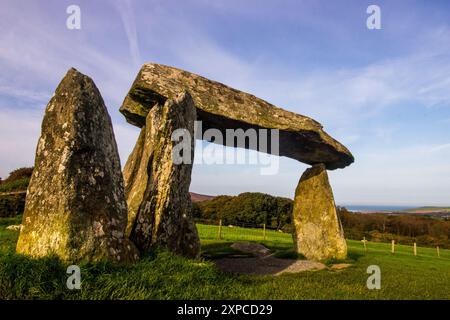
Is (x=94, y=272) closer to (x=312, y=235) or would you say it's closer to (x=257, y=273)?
(x=257, y=273)

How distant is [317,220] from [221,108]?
26.5 feet

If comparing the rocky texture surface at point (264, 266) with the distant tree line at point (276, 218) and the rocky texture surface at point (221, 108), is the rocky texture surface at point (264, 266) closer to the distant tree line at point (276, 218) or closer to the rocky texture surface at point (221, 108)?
the rocky texture surface at point (221, 108)

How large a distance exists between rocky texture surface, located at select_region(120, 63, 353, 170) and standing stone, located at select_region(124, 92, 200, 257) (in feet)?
3.42

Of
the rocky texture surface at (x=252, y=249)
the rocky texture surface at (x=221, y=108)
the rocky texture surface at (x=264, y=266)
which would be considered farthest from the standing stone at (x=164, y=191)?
the rocky texture surface at (x=252, y=249)

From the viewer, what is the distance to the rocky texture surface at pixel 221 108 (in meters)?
13.0

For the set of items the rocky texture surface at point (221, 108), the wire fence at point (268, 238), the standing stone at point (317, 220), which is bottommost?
the wire fence at point (268, 238)

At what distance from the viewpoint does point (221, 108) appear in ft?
46.2

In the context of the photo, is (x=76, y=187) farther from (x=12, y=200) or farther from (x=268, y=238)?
(x=268, y=238)

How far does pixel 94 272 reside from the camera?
7613 millimetres

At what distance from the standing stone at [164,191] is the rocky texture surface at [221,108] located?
1044mm

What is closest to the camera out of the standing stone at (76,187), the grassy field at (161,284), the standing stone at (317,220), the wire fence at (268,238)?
the grassy field at (161,284)

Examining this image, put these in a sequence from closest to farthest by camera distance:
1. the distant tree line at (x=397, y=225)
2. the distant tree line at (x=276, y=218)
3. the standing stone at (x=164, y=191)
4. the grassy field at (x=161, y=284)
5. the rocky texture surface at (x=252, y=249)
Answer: the grassy field at (x=161, y=284), the standing stone at (x=164, y=191), the rocky texture surface at (x=252, y=249), the distant tree line at (x=276, y=218), the distant tree line at (x=397, y=225)
